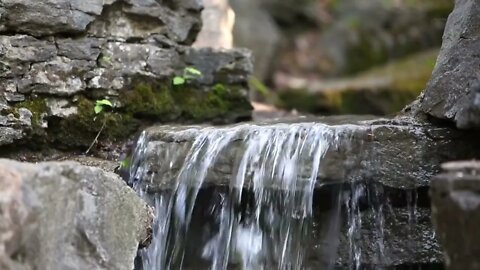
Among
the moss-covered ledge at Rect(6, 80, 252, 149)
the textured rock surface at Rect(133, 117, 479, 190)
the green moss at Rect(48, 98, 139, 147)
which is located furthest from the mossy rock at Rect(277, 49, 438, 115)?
the green moss at Rect(48, 98, 139, 147)

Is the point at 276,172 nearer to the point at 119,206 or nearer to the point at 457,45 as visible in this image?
the point at 119,206

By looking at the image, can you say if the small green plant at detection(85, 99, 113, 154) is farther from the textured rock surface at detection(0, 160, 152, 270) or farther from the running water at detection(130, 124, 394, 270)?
the textured rock surface at detection(0, 160, 152, 270)

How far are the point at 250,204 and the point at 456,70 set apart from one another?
138cm

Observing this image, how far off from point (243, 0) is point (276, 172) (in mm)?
7071

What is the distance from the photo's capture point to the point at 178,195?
3.52 metres

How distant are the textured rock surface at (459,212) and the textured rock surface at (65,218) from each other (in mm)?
1367

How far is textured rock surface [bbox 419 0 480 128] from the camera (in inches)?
129

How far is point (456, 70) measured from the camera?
3398 millimetres

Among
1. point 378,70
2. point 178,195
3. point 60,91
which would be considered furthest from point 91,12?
point 378,70

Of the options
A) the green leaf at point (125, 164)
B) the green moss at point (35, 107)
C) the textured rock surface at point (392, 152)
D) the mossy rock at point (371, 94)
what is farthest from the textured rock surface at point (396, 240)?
the mossy rock at point (371, 94)

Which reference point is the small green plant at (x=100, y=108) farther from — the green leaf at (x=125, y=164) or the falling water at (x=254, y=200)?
the falling water at (x=254, y=200)

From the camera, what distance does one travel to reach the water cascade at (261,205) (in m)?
3.24

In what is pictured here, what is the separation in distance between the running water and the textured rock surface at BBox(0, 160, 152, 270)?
59 cm

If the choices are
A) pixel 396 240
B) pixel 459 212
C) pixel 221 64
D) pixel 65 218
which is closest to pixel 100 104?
pixel 221 64
